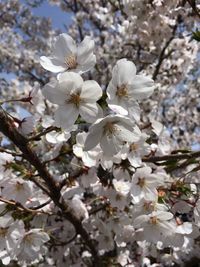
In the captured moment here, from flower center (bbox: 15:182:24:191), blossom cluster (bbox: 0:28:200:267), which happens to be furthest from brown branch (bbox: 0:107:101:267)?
flower center (bbox: 15:182:24:191)

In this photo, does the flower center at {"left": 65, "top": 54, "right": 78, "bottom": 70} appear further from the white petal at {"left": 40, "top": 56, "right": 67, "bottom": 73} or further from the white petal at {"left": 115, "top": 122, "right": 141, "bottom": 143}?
the white petal at {"left": 115, "top": 122, "right": 141, "bottom": 143}

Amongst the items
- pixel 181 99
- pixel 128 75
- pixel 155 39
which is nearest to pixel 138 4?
pixel 155 39

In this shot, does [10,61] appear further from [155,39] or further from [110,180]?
[110,180]

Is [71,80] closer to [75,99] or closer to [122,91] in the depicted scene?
[75,99]

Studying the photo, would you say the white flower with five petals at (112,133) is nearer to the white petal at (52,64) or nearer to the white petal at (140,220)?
the white petal at (52,64)

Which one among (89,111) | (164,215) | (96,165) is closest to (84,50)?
(89,111)

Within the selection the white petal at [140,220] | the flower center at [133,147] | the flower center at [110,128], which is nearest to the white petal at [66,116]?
the flower center at [110,128]

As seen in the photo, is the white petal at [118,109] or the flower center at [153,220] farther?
the flower center at [153,220]

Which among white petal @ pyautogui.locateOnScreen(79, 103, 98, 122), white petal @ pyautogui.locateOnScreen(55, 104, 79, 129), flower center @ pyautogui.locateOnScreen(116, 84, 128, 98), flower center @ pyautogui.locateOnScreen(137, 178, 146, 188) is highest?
flower center @ pyautogui.locateOnScreen(116, 84, 128, 98)
